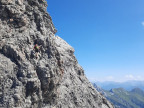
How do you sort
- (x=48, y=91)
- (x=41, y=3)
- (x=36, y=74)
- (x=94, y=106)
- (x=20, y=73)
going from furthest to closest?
1. (x=94, y=106)
2. (x=41, y=3)
3. (x=48, y=91)
4. (x=36, y=74)
5. (x=20, y=73)

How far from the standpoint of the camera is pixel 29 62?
18.3m

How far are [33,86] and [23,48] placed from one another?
485 centimetres

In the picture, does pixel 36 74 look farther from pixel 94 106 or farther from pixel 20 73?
pixel 94 106

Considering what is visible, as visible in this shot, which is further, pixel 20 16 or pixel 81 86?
pixel 81 86

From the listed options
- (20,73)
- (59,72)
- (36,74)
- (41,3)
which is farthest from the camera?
(41,3)

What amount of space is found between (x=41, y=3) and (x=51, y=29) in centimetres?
446

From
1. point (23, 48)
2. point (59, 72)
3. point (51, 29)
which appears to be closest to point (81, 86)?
point (59, 72)

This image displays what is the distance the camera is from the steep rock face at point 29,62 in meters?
16.2

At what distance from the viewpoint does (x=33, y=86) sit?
17219 mm

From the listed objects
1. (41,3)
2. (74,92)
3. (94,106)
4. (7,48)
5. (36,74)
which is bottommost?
(94,106)

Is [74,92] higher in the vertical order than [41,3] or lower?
lower

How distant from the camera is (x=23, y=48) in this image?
1862 centimetres

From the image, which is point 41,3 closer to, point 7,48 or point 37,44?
point 37,44

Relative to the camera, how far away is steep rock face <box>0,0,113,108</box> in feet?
53.1
